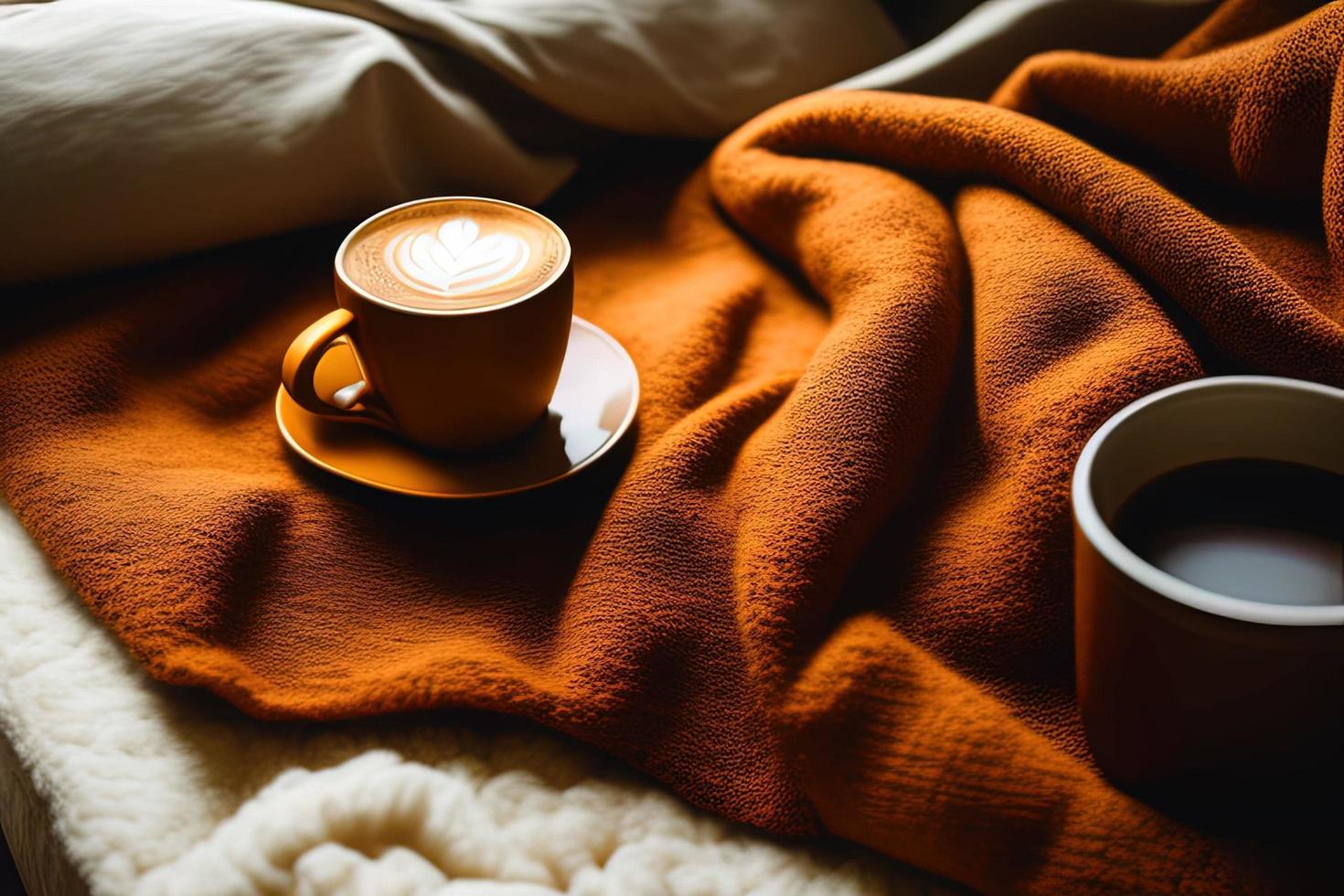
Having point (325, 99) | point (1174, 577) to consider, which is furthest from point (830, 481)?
point (325, 99)

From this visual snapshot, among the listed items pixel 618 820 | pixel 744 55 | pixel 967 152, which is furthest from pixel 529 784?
pixel 744 55

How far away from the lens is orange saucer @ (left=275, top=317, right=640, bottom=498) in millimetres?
481

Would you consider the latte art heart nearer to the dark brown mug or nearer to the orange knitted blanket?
the orange knitted blanket

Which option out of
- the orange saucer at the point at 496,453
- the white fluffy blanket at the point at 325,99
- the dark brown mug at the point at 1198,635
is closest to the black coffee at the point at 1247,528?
the dark brown mug at the point at 1198,635

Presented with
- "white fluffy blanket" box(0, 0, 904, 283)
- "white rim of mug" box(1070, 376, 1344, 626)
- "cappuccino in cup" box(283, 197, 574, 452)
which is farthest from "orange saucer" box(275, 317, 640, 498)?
"white rim of mug" box(1070, 376, 1344, 626)

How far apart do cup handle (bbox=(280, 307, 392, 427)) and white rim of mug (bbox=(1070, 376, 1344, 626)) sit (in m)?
0.30

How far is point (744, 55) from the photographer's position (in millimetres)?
726

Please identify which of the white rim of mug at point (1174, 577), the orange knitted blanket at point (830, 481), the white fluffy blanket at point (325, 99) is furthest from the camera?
the white fluffy blanket at point (325, 99)

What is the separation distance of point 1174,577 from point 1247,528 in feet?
0.14

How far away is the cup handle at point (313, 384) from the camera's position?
460 mm

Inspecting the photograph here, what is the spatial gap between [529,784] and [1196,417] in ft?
0.87

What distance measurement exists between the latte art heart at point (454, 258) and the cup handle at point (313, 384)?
3 cm

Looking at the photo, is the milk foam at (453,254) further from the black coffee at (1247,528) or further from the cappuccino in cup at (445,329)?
the black coffee at (1247,528)

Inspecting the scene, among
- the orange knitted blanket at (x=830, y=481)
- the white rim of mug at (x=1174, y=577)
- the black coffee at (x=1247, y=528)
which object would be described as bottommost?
the orange knitted blanket at (x=830, y=481)
